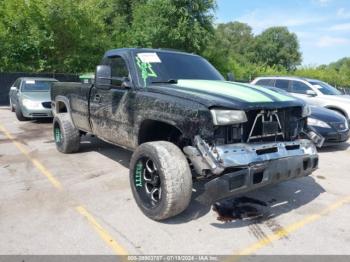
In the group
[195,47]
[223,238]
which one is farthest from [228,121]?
[195,47]

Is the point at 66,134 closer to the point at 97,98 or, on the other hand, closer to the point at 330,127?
the point at 97,98

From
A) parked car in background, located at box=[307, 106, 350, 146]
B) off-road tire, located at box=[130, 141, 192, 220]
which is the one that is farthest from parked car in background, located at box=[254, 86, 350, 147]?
off-road tire, located at box=[130, 141, 192, 220]

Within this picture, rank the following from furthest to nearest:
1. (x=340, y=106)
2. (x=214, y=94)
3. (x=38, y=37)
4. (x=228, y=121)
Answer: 1. (x=38, y=37)
2. (x=340, y=106)
3. (x=214, y=94)
4. (x=228, y=121)

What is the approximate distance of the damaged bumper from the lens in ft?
11.2

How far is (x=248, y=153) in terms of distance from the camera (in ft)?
11.6

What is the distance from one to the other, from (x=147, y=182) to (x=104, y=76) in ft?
5.13

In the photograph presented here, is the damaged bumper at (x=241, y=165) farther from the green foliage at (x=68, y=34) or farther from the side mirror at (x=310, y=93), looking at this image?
the green foliage at (x=68, y=34)

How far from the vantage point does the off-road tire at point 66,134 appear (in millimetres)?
6758

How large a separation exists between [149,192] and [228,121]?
1.28 m

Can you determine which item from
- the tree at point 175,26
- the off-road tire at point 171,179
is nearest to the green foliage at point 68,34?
the tree at point 175,26

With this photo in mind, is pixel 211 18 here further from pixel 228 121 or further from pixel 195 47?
pixel 228 121

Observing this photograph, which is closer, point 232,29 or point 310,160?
point 310,160

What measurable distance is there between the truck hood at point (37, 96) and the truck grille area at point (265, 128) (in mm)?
9062

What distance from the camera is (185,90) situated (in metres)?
4.12
